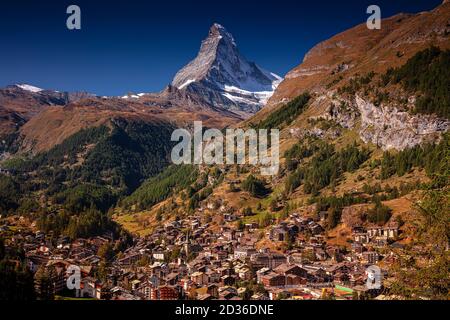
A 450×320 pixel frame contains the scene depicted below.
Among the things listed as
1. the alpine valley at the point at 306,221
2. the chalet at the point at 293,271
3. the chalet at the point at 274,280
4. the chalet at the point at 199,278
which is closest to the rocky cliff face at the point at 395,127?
the alpine valley at the point at 306,221

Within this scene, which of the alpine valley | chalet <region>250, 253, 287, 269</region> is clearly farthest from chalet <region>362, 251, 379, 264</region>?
chalet <region>250, 253, 287, 269</region>

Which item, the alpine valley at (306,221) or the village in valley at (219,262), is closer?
the alpine valley at (306,221)

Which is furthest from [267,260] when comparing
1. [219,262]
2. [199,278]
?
[199,278]

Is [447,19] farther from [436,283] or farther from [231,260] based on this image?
[436,283]

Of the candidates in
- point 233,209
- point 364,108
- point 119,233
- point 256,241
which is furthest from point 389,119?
point 119,233

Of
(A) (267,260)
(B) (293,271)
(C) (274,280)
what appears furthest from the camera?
(A) (267,260)

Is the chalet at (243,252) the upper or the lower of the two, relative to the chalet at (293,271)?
upper

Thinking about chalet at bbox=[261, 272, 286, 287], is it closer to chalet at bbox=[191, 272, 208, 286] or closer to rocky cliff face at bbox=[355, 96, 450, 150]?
chalet at bbox=[191, 272, 208, 286]

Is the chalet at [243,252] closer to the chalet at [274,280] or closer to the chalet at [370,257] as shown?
the chalet at [274,280]

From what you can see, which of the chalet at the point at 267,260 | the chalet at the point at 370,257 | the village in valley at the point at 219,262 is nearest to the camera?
the village in valley at the point at 219,262

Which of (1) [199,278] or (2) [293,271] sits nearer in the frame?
(2) [293,271]

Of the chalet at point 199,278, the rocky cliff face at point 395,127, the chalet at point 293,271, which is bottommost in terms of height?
the chalet at point 199,278

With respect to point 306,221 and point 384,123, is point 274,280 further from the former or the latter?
point 384,123

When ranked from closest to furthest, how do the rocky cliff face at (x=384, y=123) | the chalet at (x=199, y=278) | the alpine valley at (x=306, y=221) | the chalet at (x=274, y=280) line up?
the alpine valley at (x=306, y=221) → the chalet at (x=274, y=280) → the chalet at (x=199, y=278) → the rocky cliff face at (x=384, y=123)
